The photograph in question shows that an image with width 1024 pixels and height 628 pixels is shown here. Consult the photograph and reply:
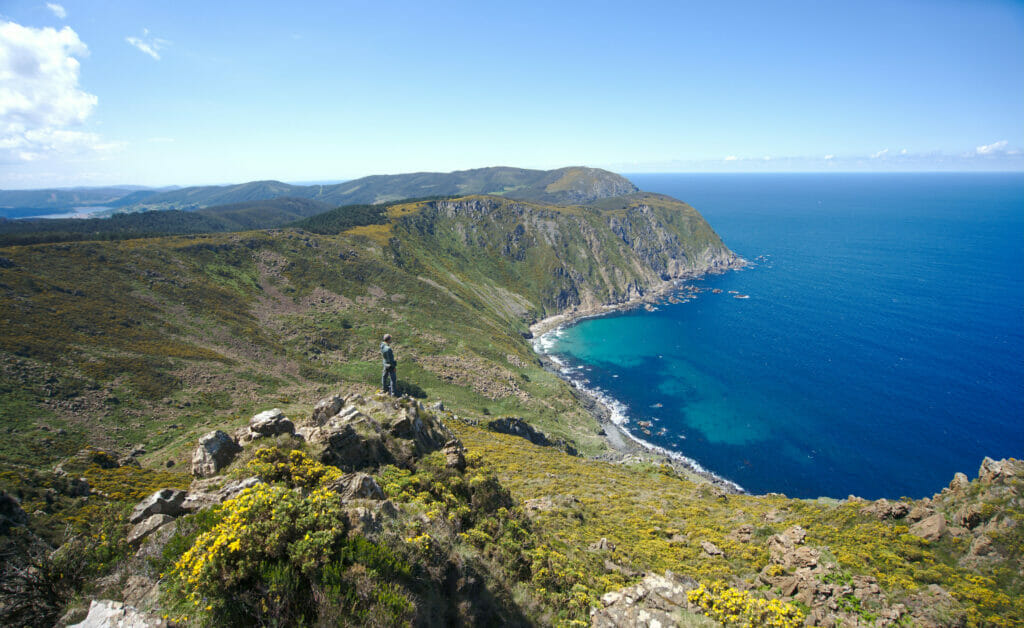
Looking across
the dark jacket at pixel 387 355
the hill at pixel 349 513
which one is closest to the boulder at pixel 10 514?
the hill at pixel 349 513

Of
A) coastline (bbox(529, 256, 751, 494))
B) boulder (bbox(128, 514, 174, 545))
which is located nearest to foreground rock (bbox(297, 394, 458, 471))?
boulder (bbox(128, 514, 174, 545))

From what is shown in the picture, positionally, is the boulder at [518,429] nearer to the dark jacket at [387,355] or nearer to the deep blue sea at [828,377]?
the deep blue sea at [828,377]

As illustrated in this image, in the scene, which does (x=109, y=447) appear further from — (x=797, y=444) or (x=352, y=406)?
(x=797, y=444)

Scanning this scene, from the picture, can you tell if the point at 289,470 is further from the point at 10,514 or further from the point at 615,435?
the point at 615,435

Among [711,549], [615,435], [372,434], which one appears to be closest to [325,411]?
[372,434]

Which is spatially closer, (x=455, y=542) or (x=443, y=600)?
(x=443, y=600)

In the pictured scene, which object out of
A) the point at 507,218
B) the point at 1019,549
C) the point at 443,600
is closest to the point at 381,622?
the point at 443,600

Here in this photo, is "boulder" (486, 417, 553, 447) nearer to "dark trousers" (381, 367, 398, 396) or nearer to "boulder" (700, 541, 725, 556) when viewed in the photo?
"dark trousers" (381, 367, 398, 396)
